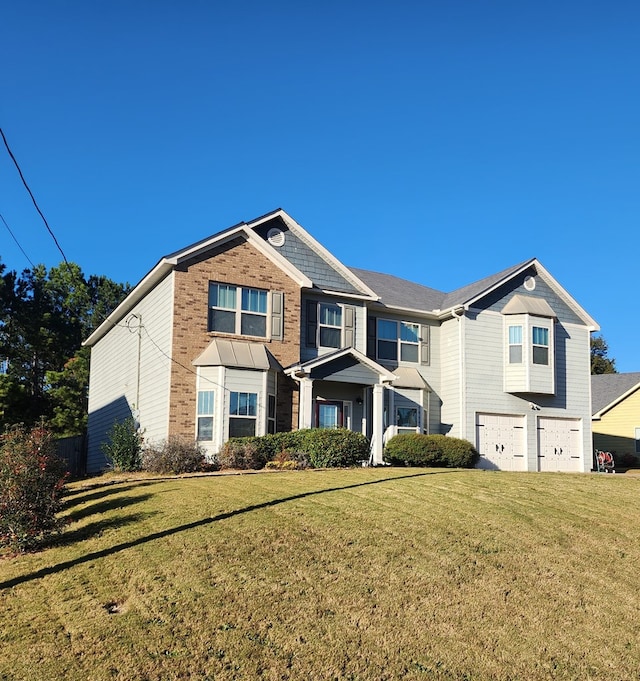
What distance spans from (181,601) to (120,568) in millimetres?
1511

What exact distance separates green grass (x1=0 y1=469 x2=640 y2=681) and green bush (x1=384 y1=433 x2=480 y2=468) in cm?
835

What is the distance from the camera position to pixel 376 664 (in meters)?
6.40

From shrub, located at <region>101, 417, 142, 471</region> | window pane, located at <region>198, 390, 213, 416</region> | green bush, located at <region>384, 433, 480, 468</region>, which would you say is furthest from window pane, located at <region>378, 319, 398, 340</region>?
shrub, located at <region>101, 417, 142, 471</region>

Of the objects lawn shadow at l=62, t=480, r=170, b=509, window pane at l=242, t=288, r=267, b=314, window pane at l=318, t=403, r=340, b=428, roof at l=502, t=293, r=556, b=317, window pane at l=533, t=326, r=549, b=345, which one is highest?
roof at l=502, t=293, r=556, b=317

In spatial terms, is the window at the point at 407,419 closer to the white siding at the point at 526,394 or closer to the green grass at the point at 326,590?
the white siding at the point at 526,394

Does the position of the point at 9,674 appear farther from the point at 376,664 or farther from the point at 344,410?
the point at 344,410

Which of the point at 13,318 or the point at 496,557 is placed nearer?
the point at 496,557

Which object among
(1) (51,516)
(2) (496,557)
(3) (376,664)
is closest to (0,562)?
(1) (51,516)

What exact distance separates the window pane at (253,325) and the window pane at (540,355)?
996 centimetres

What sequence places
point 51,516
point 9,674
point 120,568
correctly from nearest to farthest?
point 9,674, point 120,568, point 51,516

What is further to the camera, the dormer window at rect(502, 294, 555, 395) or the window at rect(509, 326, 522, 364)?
the window at rect(509, 326, 522, 364)

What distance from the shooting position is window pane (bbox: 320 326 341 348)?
77.2ft

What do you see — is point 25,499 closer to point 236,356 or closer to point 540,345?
point 236,356

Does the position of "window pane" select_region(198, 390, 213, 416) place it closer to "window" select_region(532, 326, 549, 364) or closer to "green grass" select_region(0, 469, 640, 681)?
"green grass" select_region(0, 469, 640, 681)
